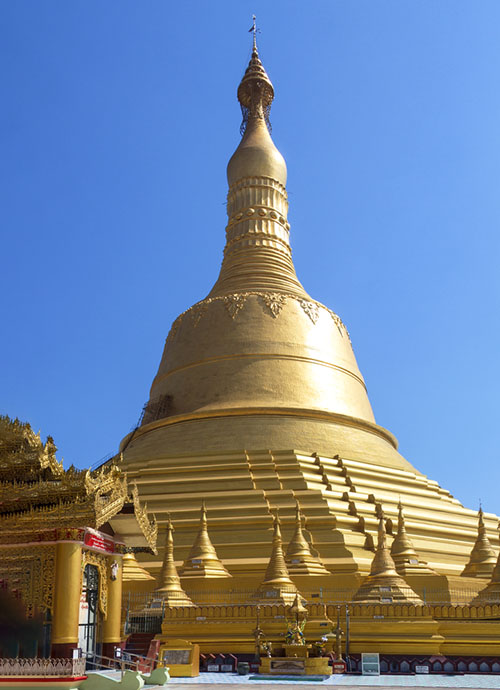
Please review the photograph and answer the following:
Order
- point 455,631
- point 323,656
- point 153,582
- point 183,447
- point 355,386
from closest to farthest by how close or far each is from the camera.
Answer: point 323,656 < point 455,631 < point 153,582 < point 183,447 < point 355,386

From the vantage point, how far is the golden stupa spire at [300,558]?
19203 millimetres

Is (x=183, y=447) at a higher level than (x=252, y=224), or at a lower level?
lower

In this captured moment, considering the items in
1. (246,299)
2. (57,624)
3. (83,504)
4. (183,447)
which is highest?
(246,299)

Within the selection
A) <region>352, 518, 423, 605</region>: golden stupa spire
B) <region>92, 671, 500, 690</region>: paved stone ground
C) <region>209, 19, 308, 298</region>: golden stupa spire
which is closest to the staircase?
<region>92, 671, 500, 690</region>: paved stone ground

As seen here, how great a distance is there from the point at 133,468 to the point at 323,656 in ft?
38.3

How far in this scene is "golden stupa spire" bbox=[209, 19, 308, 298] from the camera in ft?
110

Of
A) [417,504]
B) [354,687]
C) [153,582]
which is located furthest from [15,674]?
[417,504]

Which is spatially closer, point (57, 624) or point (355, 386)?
point (57, 624)

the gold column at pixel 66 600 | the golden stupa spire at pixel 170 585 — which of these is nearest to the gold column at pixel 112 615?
the gold column at pixel 66 600

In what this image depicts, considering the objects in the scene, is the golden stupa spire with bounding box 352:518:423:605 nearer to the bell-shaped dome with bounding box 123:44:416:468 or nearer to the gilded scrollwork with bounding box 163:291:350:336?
the bell-shaped dome with bounding box 123:44:416:468

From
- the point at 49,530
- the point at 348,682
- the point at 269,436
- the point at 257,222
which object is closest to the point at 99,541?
the point at 49,530

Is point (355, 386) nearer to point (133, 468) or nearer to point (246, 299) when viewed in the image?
point (246, 299)

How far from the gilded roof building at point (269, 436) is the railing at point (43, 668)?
8438mm

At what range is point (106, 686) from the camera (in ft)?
35.4
